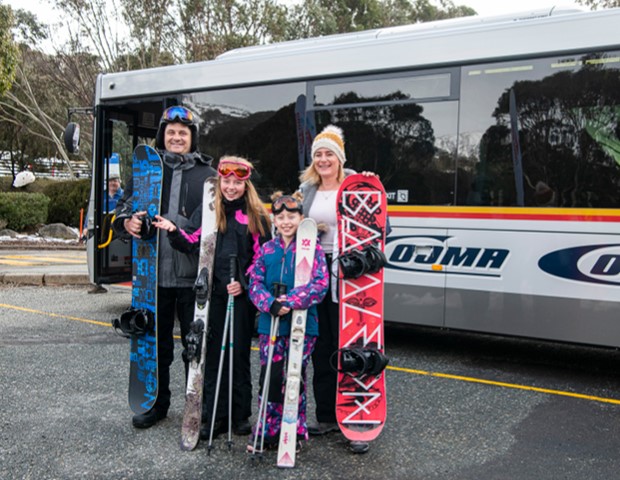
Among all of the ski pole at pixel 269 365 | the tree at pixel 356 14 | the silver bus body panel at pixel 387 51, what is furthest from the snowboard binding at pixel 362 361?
the tree at pixel 356 14

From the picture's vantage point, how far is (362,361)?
140 inches

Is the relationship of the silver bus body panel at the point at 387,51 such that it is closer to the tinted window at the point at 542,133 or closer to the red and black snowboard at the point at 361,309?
the tinted window at the point at 542,133

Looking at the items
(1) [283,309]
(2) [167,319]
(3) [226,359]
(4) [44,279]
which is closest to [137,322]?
(2) [167,319]

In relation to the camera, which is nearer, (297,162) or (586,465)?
(586,465)

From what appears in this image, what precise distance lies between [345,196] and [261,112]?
130 inches

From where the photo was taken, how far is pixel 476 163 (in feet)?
18.5

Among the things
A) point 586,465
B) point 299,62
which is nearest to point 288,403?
point 586,465

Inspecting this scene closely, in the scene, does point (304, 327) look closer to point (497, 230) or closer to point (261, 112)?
point (497, 230)

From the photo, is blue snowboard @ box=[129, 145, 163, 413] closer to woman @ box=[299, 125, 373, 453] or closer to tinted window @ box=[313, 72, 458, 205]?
woman @ box=[299, 125, 373, 453]

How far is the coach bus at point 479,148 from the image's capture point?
508 centimetres

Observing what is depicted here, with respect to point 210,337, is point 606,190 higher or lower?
higher

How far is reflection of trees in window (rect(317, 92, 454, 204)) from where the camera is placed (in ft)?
19.2

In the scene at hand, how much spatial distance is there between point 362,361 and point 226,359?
0.92 metres

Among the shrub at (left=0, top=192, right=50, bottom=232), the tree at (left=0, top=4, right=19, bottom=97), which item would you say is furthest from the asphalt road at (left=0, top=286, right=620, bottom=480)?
the shrub at (left=0, top=192, right=50, bottom=232)
